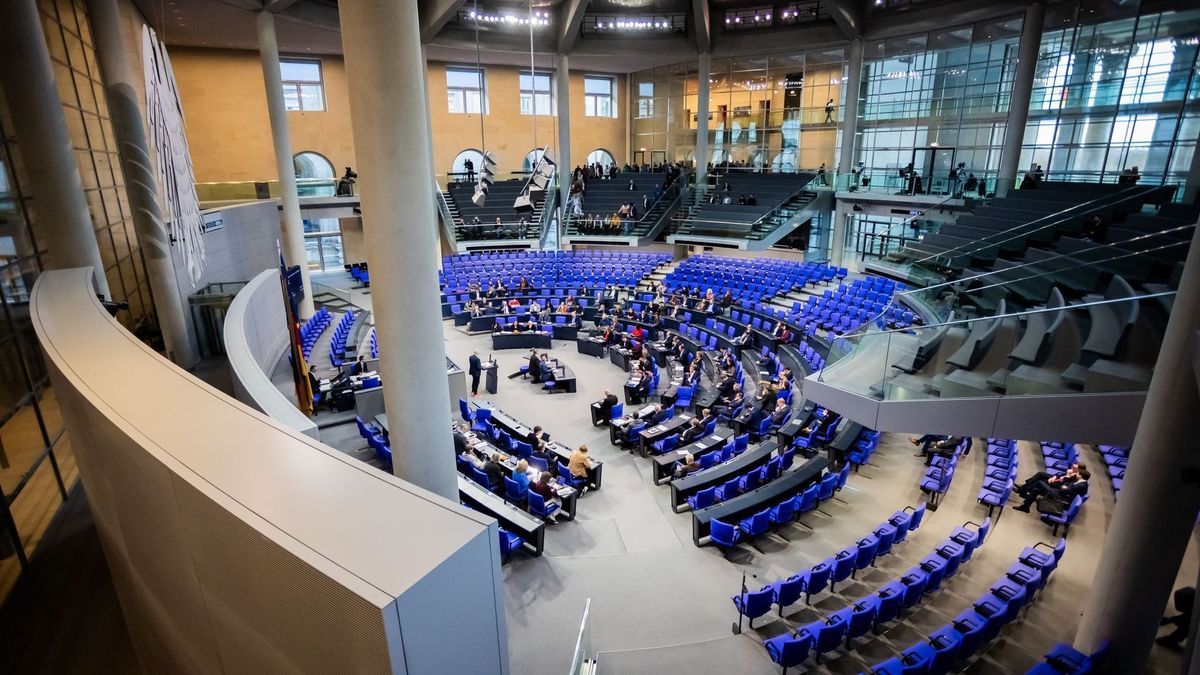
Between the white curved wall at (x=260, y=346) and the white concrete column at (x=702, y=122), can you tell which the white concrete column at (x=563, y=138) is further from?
the white curved wall at (x=260, y=346)

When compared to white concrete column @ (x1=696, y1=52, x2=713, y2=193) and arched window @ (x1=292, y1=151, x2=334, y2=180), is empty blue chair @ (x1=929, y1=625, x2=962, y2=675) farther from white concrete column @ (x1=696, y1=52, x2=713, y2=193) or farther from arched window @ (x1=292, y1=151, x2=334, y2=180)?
arched window @ (x1=292, y1=151, x2=334, y2=180)

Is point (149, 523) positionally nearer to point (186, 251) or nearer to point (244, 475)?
point (244, 475)

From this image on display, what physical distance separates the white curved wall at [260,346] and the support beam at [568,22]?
1609 cm

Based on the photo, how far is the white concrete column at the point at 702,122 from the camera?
1078 inches

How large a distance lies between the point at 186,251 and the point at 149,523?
9.96 meters

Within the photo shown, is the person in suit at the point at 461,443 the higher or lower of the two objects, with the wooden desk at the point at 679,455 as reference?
higher

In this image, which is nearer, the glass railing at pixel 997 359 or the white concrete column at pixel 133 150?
the glass railing at pixel 997 359

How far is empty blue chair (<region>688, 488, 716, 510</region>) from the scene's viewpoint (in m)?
→ 9.55

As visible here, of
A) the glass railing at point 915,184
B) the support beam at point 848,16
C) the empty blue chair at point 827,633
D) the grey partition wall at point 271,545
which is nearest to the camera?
the grey partition wall at point 271,545

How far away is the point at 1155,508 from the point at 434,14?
24.4 meters

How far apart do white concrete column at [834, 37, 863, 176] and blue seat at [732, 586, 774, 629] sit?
71.3 feet

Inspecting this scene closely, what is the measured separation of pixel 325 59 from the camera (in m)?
27.8

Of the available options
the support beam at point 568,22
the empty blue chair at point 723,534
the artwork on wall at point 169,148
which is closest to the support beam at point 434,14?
the support beam at point 568,22

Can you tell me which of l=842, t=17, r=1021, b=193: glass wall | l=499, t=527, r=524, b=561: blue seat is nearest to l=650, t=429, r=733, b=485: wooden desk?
l=499, t=527, r=524, b=561: blue seat
